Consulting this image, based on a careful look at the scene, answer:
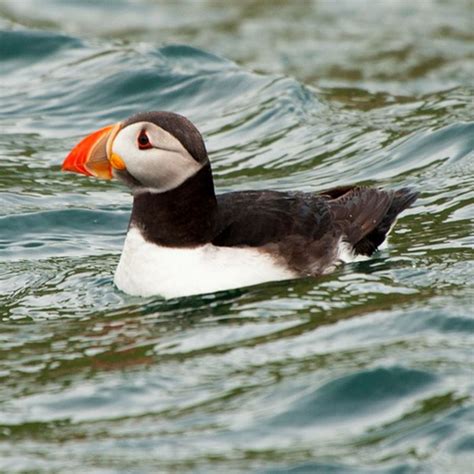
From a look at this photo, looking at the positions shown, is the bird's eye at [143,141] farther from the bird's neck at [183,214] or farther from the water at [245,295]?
the water at [245,295]

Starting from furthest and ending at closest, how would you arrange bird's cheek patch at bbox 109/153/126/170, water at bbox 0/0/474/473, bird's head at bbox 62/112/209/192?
bird's cheek patch at bbox 109/153/126/170 → bird's head at bbox 62/112/209/192 → water at bbox 0/0/474/473

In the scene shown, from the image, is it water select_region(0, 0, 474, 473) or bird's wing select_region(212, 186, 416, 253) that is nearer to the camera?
water select_region(0, 0, 474, 473)

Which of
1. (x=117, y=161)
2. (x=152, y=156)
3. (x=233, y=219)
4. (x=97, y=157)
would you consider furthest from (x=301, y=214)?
(x=97, y=157)

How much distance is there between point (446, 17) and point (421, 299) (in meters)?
11.0

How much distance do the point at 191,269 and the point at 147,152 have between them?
69 cm

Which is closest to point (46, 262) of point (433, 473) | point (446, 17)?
point (433, 473)

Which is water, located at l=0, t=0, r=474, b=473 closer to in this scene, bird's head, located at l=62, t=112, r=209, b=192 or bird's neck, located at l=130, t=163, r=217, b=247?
bird's neck, located at l=130, t=163, r=217, b=247

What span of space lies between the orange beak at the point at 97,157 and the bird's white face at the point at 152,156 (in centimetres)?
2

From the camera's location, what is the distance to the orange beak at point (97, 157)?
8258mm

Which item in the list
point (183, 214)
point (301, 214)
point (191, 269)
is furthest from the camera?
point (301, 214)

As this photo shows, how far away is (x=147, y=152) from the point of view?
321 inches

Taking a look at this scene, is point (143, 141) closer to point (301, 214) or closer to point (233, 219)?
point (233, 219)

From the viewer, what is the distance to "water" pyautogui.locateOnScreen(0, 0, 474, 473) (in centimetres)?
632

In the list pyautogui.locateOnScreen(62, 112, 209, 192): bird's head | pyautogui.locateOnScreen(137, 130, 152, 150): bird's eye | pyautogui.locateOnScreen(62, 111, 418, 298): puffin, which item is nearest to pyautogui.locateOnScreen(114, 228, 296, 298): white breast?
pyautogui.locateOnScreen(62, 111, 418, 298): puffin
